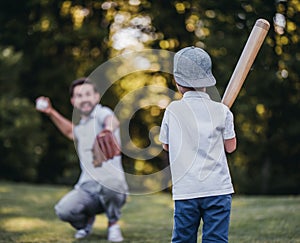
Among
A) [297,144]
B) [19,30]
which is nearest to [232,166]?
[297,144]

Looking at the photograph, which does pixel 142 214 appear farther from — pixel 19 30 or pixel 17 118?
pixel 17 118

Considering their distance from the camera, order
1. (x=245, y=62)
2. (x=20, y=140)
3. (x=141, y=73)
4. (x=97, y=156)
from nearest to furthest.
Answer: (x=245, y=62)
(x=97, y=156)
(x=20, y=140)
(x=141, y=73)

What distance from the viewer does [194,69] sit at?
11.5 ft

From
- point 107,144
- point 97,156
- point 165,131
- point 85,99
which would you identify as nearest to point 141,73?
point 85,99

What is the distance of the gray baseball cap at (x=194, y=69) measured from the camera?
139 inches

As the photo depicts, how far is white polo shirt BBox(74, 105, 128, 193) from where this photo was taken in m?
5.54

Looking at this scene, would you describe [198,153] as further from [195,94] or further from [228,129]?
[195,94]

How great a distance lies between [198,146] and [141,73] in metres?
10.9

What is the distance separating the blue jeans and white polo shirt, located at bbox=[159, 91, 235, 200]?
0.15ft

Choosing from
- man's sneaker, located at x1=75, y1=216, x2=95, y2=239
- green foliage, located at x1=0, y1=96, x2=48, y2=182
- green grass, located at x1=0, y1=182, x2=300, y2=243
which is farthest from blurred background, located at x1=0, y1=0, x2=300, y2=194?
man's sneaker, located at x1=75, y1=216, x2=95, y2=239

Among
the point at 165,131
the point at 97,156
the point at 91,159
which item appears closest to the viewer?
the point at 165,131

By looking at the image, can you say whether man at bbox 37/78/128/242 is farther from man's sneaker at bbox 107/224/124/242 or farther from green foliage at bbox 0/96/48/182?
green foliage at bbox 0/96/48/182

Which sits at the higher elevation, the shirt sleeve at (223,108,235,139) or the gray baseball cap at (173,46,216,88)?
the gray baseball cap at (173,46,216,88)

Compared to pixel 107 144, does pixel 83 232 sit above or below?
below
